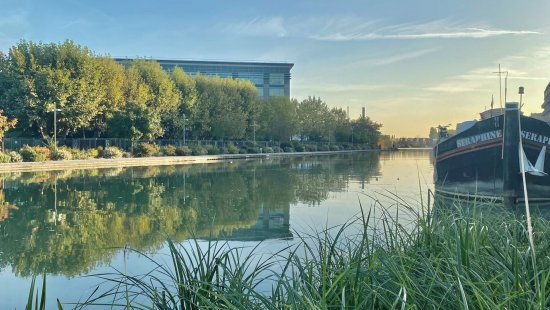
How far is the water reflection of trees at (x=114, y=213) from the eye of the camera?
6.92 meters

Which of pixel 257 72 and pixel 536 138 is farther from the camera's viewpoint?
pixel 257 72

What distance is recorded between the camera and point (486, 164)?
1403 cm

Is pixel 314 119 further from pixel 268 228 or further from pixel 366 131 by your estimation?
pixel 268 228

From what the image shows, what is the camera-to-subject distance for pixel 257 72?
289 ft

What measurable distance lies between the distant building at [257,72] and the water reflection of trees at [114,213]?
70.0m

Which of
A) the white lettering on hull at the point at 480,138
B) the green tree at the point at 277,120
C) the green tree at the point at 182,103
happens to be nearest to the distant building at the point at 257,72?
the green tree at the point at 277,120

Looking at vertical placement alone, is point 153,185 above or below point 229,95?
below

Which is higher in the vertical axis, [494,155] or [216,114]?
[216,114]

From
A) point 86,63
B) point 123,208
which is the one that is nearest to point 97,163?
point 86,63

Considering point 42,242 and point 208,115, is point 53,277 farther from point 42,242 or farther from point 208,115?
point 208,115

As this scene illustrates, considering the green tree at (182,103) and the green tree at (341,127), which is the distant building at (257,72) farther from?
the green tree at (182,103)

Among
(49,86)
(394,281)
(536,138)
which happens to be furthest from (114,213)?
(49,86)

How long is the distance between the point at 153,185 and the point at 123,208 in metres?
6.02

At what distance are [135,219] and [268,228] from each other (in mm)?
2930
